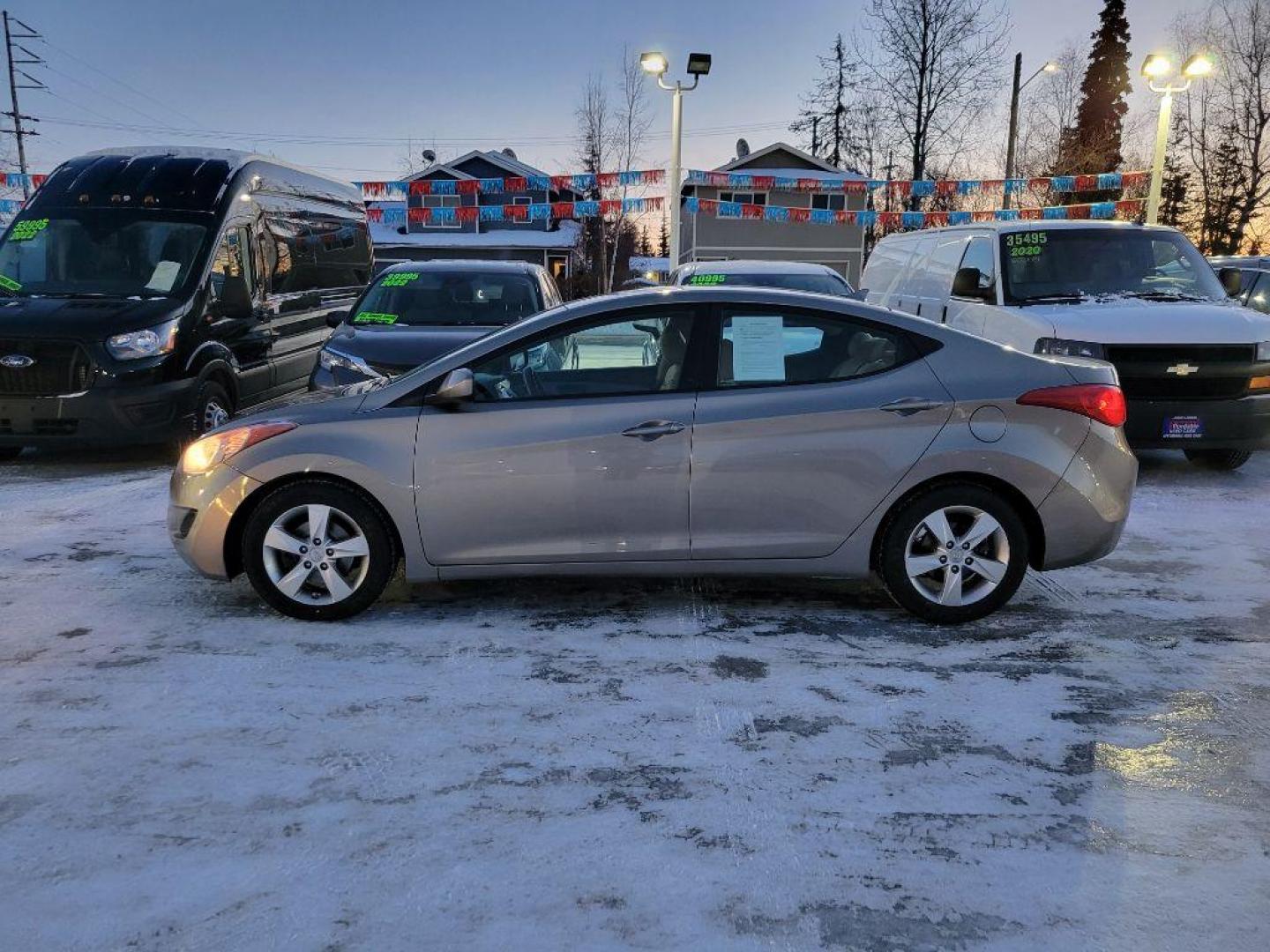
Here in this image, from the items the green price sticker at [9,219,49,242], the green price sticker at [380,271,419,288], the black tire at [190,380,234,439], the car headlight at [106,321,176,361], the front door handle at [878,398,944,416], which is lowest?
the black tire at [190,380,234,439]

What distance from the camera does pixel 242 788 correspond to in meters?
2.85

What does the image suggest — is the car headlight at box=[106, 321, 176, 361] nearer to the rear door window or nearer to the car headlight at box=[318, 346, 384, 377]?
the car headlight at box=[318, 346, 384, 377]

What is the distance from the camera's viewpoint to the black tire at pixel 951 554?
412cm

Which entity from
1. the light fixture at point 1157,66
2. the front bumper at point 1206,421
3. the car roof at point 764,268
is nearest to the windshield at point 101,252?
the car roof at point 764,268

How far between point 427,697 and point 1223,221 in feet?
181

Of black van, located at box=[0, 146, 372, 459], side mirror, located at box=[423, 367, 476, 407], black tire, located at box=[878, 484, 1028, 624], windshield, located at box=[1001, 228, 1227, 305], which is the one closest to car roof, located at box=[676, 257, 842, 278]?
windshield, located at box=[1001, 228, 1227, 305]

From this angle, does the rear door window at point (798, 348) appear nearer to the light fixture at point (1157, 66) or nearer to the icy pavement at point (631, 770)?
the icy pavement at point (631, 770)

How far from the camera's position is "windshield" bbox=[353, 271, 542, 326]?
26.9 ft

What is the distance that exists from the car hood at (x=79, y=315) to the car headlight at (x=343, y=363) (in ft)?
4.11

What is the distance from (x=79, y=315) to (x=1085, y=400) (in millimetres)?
7133

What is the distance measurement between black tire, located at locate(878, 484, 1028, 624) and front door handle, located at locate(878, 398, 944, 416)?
0.36m

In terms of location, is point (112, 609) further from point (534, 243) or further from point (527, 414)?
point (534, 243)

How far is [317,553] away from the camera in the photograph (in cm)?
418

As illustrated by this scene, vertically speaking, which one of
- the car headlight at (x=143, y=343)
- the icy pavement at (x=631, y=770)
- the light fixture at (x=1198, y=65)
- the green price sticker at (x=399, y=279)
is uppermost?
the light fixture at (x=1198, y=65)
